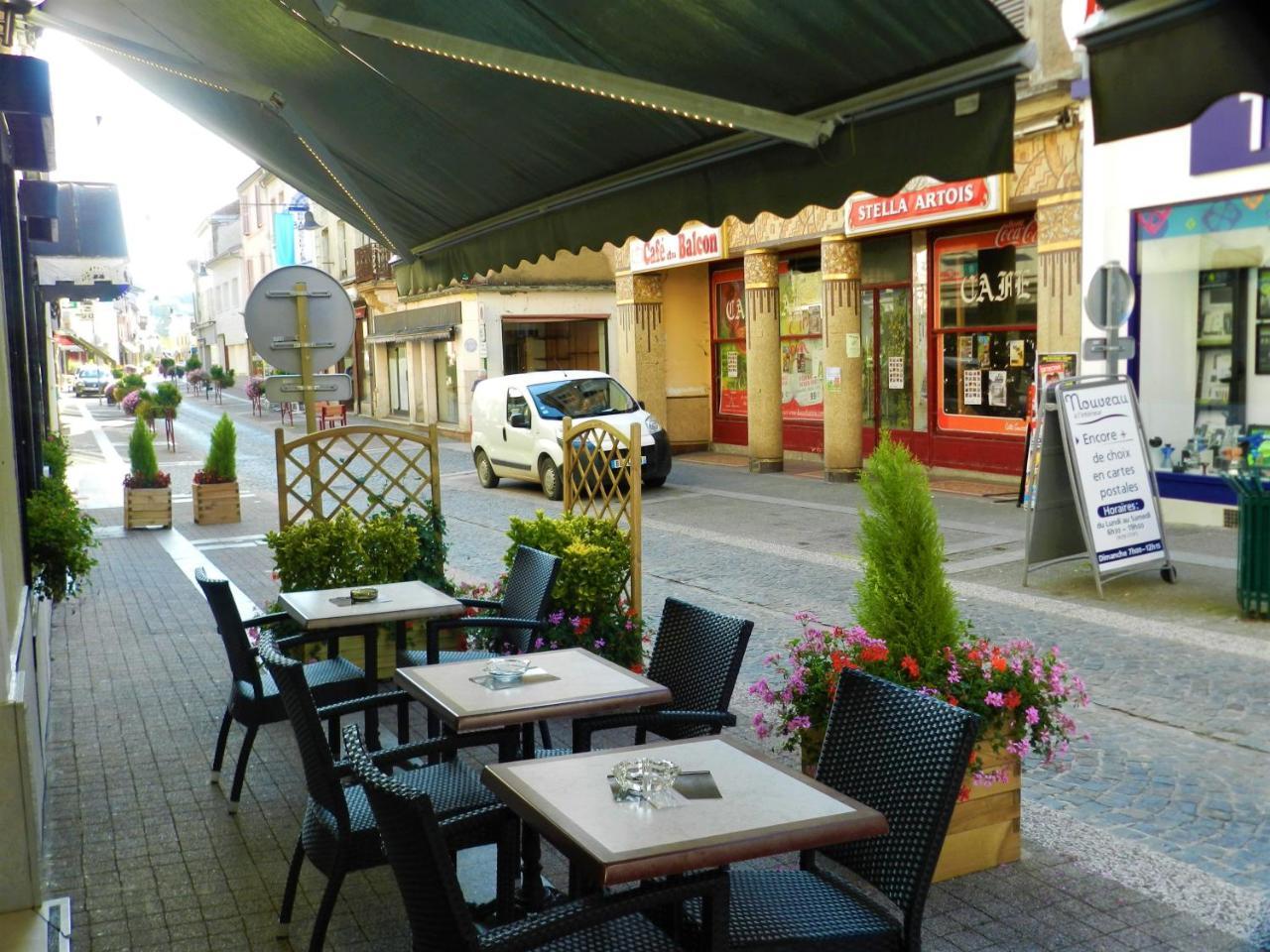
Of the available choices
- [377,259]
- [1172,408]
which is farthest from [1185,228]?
[377,259]

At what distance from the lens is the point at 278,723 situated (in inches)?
253

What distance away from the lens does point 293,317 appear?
8367 millimetres

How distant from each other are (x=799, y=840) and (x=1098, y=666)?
5.16m

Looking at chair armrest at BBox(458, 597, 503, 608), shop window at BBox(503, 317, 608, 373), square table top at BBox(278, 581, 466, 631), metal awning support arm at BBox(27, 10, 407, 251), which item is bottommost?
chair armrest at BBox(458, 597, 503, 608)

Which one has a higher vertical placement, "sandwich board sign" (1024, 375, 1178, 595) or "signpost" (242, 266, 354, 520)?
"signpost" (242, 266, 354, 520)

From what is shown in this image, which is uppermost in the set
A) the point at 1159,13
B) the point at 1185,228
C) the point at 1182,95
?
the point at 1185,228

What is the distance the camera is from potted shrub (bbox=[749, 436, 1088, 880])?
13.7 ft

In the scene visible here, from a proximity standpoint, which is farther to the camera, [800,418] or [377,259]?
[377,259]

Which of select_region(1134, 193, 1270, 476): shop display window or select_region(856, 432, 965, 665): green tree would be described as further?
select_region(1134, 193, 1270, 476): shop display window

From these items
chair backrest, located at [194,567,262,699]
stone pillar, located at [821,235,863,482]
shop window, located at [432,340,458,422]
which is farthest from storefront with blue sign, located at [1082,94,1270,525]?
shop window, located at [432,340,458,422]

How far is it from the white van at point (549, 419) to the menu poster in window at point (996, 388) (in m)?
4.60

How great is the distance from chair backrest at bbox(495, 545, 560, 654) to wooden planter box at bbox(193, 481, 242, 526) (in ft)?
32.9

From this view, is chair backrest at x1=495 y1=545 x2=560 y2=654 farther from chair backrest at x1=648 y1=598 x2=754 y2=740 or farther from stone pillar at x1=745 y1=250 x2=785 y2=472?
stone pillar at x1=745 y1=250 x2=785 y2=472

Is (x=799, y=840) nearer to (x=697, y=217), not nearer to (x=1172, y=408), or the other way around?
(x=697, y=217)
